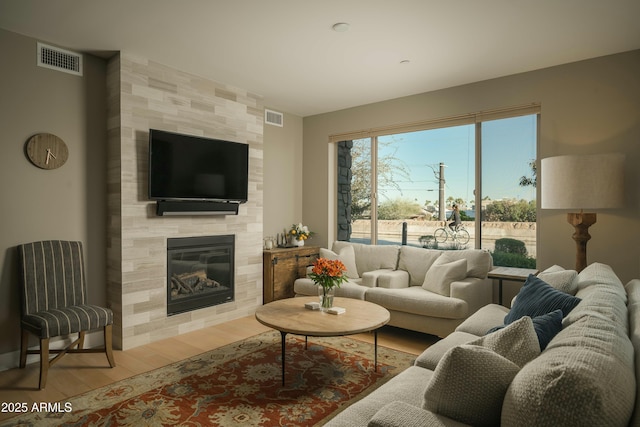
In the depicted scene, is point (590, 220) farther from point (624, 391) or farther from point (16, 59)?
point (16, 59)

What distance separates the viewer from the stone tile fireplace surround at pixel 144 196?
362 centimetres

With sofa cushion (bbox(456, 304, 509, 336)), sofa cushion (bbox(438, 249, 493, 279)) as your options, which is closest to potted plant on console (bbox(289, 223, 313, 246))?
sofa cushion (bbox(438, 249, 493, 279))

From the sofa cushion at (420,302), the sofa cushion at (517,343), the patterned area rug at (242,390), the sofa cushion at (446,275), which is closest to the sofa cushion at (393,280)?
the sofa cushion at (420,302)

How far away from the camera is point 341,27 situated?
306 centimetres

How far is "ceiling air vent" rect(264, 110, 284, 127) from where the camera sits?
5.45 metres

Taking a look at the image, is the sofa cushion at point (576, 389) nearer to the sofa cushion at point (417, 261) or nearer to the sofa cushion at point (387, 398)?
the sofa cushion at point (387, 398)

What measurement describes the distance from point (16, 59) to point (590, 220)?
5.07 m

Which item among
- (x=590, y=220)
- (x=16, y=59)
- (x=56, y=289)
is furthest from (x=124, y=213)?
(x=590, y=220)

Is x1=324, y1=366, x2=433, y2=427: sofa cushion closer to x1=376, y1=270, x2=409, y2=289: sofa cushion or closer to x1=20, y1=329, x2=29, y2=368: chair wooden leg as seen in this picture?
x1=376, y1=270, x2=409, y2=289: sofa cushion

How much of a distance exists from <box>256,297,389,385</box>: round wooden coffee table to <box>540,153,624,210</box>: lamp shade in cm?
183

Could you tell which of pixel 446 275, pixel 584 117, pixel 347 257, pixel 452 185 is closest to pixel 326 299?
pixel 446 275

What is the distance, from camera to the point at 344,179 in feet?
19.0

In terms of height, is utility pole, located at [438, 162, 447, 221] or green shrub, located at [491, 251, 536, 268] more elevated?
utility pole, located at [438, 162, 447, 221]

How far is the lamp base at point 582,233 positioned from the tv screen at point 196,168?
11.2ft
